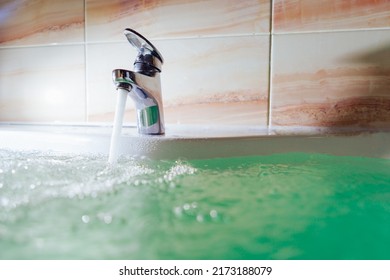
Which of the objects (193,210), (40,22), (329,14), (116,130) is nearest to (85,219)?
(193,210)

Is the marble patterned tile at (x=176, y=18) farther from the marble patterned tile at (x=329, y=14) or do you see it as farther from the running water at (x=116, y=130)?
the running water at (x=116, y=130)

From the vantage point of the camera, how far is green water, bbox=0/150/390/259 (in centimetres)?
29

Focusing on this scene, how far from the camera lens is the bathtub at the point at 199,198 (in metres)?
0.29

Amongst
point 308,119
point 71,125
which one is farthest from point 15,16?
point 308,119

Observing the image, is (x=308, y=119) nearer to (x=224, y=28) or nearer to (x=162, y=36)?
(x=224, y=28)

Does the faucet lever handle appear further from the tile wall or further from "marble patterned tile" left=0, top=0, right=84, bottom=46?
"marble patterned tile" left=0, top=0, right=84, bottom=46

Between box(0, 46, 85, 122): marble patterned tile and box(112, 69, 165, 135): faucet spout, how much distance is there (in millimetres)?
362

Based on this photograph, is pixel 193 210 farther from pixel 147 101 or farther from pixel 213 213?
pixel 147 101

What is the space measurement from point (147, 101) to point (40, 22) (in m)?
0.59

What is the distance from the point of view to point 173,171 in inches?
21.3

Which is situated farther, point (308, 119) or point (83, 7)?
point (83, 7)

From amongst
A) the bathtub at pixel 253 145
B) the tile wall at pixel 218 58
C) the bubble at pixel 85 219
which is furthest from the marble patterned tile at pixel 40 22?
the bubble at pixel 85 219
